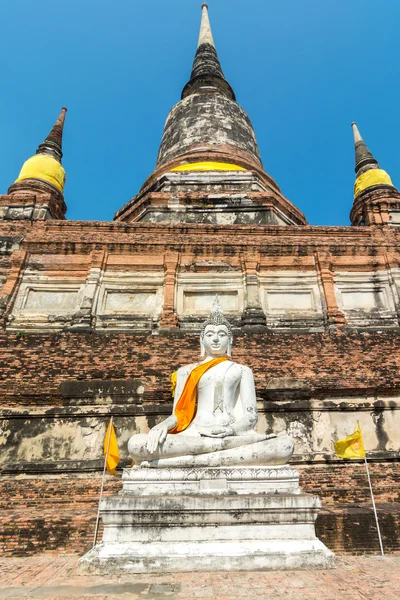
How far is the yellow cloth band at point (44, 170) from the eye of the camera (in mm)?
14992

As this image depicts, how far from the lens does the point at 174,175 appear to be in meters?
15.6

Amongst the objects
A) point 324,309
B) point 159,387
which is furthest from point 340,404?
point 159,387

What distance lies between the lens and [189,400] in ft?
18.4

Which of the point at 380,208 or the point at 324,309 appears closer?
the point at 324,309

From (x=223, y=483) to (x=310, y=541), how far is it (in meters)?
0.98

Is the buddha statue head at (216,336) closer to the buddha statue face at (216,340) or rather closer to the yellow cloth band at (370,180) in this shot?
the buddha statue face at (216,340)

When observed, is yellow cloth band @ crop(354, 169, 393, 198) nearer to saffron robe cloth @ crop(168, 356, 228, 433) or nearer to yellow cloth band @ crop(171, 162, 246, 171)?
yellow cloth band @ crop(171, 162, 246, 171)

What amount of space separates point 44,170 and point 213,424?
12.7 m

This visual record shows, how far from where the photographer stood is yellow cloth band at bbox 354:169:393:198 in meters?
15.3

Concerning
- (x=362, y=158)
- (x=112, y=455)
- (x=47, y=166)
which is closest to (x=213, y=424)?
(x=112, y=455)

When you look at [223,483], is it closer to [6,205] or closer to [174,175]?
[6,205]

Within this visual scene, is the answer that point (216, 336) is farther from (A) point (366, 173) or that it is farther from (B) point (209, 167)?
(A) point (366, 173)

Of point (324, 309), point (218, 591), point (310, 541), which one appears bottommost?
point (218, 591)

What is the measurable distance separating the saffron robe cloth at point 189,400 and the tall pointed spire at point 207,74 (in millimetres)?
19413
